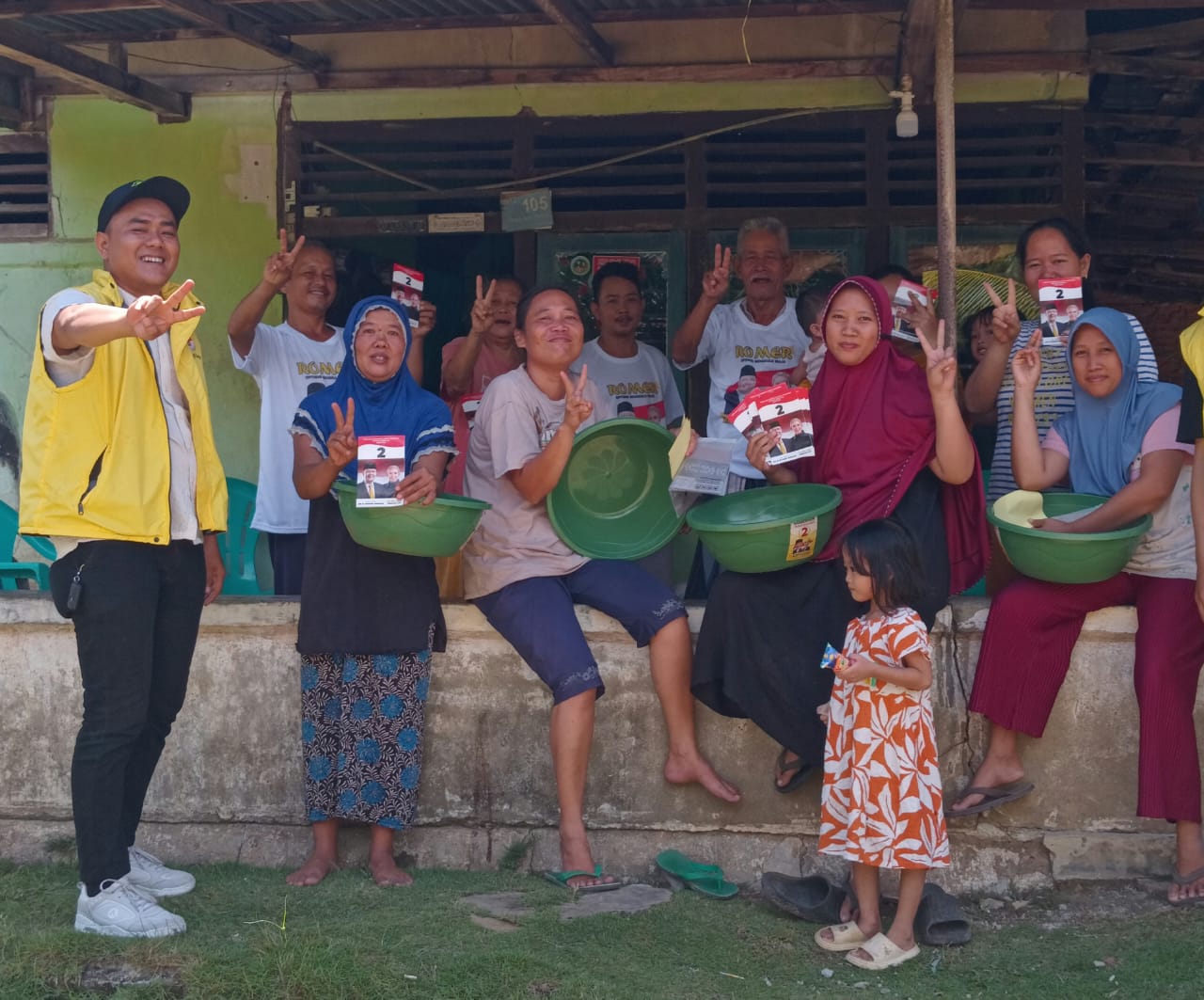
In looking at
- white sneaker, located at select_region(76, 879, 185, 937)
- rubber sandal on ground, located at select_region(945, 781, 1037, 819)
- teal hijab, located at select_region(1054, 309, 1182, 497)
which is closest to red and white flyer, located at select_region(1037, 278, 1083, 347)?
teal hijab, located at select_region(1054, 309, 1182, 497)

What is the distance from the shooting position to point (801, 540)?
152 inches

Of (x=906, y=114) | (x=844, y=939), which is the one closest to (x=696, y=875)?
(x=844, y=939)

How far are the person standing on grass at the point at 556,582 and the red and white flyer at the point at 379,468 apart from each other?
533 mm

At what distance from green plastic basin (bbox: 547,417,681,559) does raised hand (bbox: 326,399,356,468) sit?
29.2 inches

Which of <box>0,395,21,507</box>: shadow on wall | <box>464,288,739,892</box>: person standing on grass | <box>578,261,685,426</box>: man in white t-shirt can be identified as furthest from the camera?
<box>0,395,21,507</box>: shadow on wall

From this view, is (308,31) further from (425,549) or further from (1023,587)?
(1023,587)

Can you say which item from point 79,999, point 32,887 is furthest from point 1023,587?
point 32,887

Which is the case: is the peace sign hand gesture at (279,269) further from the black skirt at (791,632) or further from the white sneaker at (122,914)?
the white sneaker at (122,914)

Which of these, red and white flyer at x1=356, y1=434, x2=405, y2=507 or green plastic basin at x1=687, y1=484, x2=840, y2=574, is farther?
green plastic basin at x1=687, y1=484, x2=840, y2=574

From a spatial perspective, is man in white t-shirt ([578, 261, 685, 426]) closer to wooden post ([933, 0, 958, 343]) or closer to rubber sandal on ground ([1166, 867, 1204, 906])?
wooden post ([933, 0, 958, 343])

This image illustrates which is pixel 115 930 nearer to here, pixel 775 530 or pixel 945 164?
pixel 775 530

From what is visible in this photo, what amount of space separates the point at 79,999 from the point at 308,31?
13.0ft

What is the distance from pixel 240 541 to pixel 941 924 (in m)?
3.76

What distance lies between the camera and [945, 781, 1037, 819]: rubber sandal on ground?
4000mm
